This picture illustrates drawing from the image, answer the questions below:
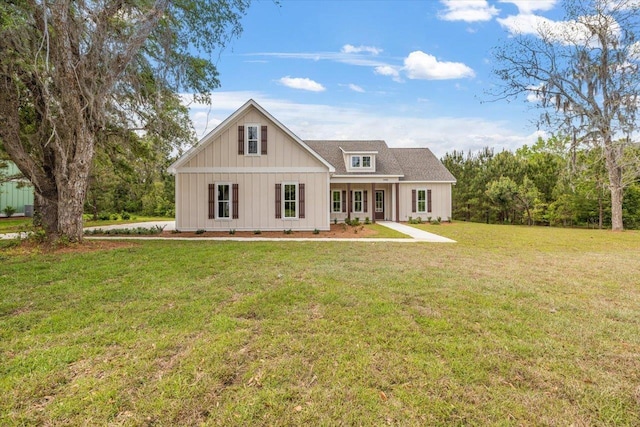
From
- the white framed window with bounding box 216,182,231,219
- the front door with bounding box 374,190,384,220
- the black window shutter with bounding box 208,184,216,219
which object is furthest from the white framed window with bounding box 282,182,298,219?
the front door with bounding box 374,190,384,220

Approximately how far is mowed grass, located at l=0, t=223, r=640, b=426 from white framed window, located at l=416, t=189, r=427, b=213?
1463 centimetres

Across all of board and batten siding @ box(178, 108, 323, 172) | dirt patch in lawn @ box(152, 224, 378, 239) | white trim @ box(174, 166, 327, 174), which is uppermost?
board and batten siding @ box(178, 108, 323, 172)

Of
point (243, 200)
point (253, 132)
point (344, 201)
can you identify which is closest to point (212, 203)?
point (243, 200)

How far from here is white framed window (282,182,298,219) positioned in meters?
14.4

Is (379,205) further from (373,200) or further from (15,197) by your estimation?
(15,197)

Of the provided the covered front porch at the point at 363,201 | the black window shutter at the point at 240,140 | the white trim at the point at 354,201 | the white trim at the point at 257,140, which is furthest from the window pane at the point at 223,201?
the white trim at the point at 354,201

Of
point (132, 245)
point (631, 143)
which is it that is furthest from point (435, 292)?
point (631, 143)

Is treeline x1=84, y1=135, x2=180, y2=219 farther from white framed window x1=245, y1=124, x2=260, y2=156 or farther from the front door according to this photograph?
the front door

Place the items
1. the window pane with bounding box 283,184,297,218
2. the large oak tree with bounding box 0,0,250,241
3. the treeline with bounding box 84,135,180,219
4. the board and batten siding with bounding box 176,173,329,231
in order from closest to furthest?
the large oak tree with bounding box 0,0,250,241 → the treeline with bounding box 84,135,180,219 → the board and batten siding with bounding box 176,173,329,231 → the window pane with bounding box 283,184,297,218

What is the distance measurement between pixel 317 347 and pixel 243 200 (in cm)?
1171

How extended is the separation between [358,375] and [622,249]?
1155 centimetres

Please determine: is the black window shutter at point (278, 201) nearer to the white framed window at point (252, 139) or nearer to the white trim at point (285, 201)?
the white trim at point (285, 201)

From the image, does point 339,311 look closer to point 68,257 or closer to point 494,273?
point 494,273

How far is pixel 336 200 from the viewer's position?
21.0 meters
